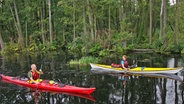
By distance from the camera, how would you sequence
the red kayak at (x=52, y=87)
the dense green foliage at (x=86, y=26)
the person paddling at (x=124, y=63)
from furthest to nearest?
the dense green foliage at (x=86, y=26), the person paddling at (x=124, y=63), the red kayak at (x=52, y=87)

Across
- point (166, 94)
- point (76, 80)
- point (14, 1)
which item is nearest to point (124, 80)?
point (76, 80)

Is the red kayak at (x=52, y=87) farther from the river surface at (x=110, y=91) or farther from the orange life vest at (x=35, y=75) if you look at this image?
the orange life vest at (x=35, y=75)

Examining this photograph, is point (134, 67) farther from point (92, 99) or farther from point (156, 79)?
point (92, 99)

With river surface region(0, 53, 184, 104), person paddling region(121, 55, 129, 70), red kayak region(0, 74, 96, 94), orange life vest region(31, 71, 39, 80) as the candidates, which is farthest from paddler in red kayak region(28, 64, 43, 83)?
person paddling region(121, 55, 129, 70)

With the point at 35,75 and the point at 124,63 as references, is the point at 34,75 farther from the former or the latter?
the point at 124,63

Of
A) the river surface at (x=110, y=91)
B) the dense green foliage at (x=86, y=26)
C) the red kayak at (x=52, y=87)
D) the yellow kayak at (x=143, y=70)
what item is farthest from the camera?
the dense green foliage at (x=86, y=26)

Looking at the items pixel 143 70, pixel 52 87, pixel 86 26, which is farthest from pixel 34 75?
pixel 86 26

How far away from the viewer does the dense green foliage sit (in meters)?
32.2

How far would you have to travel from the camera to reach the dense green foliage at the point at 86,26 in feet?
106

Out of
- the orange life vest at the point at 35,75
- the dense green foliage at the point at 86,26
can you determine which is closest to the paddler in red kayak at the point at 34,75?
the orange life vest at the point at 35,75

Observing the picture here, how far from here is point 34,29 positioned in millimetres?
46094

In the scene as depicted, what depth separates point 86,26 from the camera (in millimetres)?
39688

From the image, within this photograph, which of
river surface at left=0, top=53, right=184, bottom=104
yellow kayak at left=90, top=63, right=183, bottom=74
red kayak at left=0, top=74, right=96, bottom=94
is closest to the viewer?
river surface at left=0, top=53, right=184, bottom=104

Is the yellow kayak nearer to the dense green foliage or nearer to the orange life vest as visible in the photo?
the orange life vest
